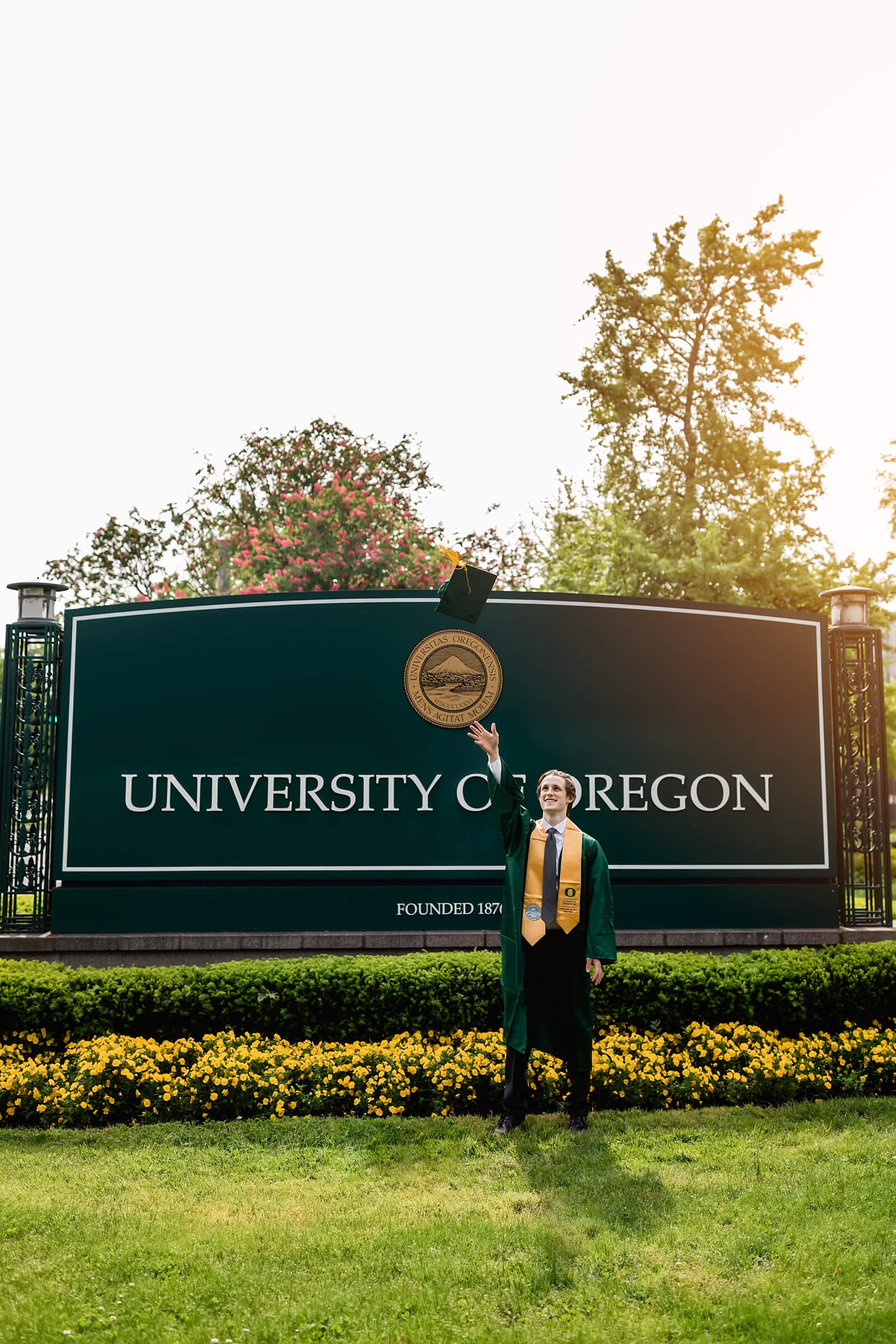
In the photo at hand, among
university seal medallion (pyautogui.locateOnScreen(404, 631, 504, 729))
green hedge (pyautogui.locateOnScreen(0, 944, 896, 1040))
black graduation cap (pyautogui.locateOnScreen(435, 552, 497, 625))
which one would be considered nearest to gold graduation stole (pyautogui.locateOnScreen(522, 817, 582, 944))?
green hedge (pyautogui.locateOnScreen(0, 944, 896, 1040))

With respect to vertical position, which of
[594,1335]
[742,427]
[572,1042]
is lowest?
[594,1335]

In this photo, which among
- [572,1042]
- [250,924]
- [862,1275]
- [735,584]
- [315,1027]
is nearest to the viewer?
[862,1275]

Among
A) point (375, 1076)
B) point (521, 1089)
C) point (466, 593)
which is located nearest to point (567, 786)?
point (521, 1089)

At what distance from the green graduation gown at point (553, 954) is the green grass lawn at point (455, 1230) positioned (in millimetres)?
444

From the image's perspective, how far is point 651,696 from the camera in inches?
331

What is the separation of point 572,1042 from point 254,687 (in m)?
3.79

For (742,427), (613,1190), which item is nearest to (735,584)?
(742,427)

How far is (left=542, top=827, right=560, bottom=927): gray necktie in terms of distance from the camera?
559 cm

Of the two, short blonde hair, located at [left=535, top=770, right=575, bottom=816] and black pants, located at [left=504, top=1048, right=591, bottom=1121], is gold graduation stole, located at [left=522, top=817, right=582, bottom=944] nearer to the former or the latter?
short blonde hair, located at [left=535, top=770, right=575, bottom=816]

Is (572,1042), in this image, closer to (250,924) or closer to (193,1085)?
(193,1085)

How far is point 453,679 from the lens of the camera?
27.2 ft

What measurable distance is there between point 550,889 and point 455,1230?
1.78 m

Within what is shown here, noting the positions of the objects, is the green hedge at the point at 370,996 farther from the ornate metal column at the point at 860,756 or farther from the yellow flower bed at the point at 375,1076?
the ornate metal column at the point at 860,756

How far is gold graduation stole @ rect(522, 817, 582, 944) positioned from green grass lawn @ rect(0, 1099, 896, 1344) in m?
0.99
